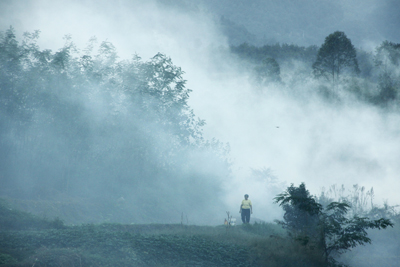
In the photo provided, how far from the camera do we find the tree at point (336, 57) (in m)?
40.2

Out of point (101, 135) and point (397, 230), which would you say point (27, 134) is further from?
point (397, 230)

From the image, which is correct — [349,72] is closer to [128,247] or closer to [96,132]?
[96,132]

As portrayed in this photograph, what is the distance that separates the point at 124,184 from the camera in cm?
2731

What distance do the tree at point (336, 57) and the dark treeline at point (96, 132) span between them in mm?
20097

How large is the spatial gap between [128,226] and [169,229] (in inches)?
71.6

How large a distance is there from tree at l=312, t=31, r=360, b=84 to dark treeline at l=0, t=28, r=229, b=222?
65.9 feet

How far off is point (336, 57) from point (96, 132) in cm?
2940

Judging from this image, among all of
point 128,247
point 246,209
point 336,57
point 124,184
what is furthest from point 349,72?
point 128,247

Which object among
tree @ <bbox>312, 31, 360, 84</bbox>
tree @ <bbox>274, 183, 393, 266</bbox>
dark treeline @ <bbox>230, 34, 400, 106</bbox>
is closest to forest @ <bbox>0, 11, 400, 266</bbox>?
tree @ <bbox>274, 183, 393, 266</bbox>

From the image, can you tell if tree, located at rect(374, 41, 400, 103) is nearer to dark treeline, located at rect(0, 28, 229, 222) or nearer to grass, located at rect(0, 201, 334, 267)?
dark treeline, located at rect(0, 28, 229, 222)

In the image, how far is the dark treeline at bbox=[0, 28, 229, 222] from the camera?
78.7 feet

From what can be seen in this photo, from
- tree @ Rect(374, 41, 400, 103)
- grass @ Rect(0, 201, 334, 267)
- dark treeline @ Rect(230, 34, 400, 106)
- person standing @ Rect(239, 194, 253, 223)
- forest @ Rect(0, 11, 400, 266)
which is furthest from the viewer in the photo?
tree @ Rect(374, 41, 400, 103)

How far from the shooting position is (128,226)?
13992mm

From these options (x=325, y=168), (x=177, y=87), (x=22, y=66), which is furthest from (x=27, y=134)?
(x=325, y=168)
